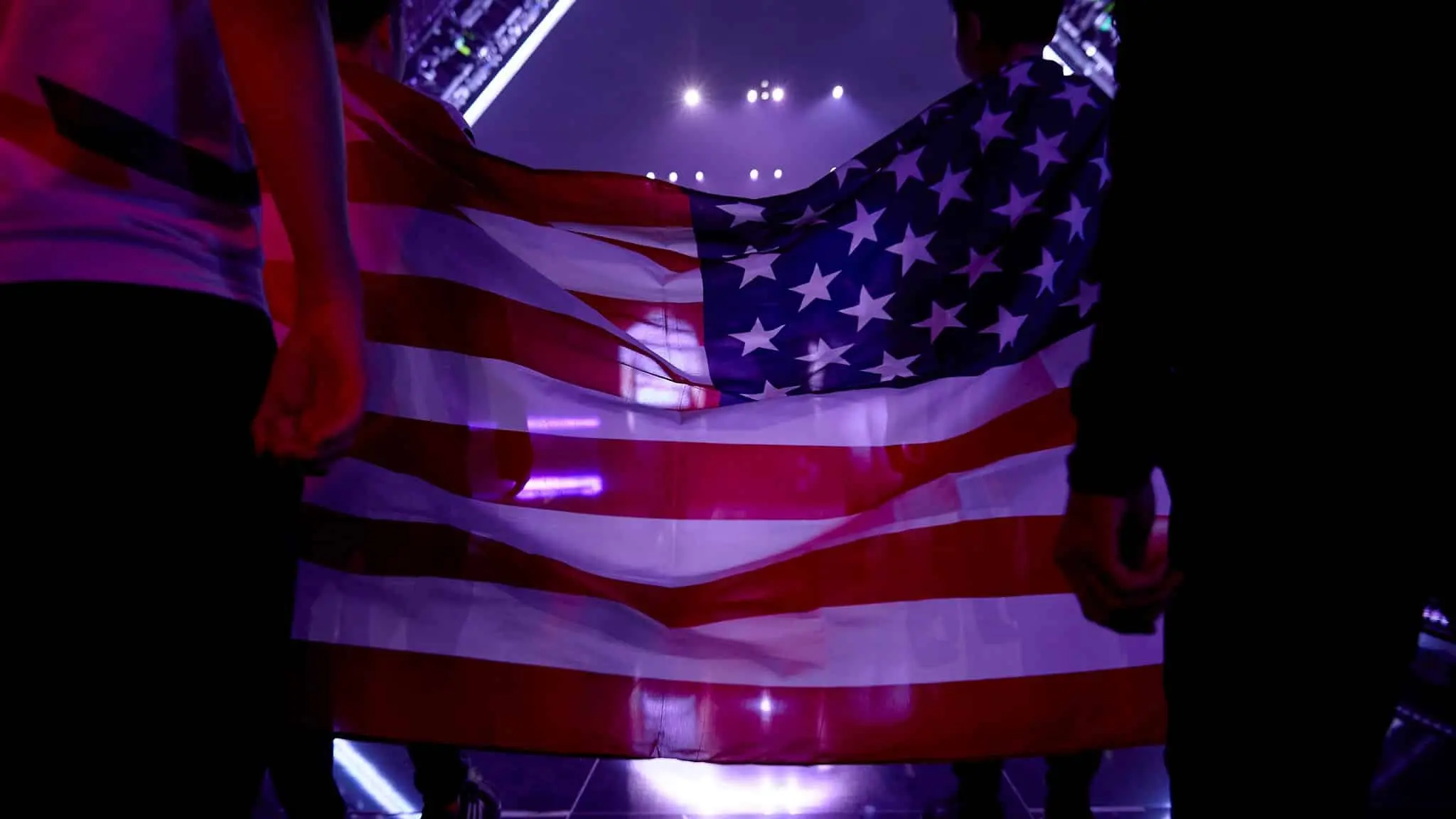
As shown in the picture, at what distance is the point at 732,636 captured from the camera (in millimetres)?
1506

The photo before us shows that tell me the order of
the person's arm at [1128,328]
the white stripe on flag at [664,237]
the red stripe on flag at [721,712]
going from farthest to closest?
the white stripe on flag at [664,237] < the red stripe on flag at [721,712] < the person's arm at [1128,328]

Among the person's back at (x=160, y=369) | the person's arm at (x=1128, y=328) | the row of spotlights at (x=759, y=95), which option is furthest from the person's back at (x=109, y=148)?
the row of spotlights at (x=759, y=95)

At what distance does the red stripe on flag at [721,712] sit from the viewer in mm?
1404

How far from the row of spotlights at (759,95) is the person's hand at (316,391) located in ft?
24.7

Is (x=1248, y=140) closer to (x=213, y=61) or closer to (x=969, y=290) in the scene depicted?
(x=213, y=61)

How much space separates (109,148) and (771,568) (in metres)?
1.24

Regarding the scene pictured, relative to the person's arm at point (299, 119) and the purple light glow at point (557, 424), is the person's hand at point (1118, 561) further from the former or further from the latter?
the purple light glow at point (557, 424)

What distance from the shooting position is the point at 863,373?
170 centimetres

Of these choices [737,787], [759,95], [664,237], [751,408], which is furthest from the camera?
[759,95]

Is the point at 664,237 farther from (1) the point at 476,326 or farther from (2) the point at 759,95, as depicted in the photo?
(2) the point at 759,95

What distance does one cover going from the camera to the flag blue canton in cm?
168

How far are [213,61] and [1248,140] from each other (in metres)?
0.79

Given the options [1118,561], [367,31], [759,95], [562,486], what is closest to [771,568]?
[562,486]

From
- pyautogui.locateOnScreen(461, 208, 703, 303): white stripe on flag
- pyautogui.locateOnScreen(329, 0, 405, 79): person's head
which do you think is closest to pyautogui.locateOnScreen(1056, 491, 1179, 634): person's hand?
pyautogui.locateOnScreen(461, 208, 703, 303): white stripe on flag
